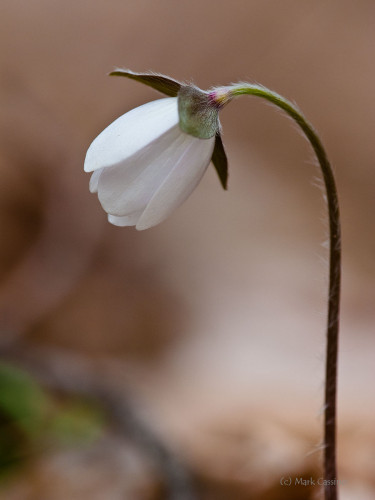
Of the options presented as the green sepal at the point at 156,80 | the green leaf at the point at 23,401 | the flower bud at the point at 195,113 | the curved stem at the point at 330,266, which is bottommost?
the green leaf at the point at 23,401

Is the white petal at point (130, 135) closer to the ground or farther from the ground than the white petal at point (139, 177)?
farther from the ground

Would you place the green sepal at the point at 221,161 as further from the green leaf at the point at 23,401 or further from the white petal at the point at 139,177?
the green leaf at the point at 23,401

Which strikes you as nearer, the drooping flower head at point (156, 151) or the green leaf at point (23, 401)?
the drooping flower head at point (156, 151)

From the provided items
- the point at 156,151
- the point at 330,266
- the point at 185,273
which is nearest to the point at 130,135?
the point at 156,151

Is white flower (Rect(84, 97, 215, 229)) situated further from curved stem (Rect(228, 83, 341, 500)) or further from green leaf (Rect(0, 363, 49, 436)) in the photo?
green leaf (Rect(0, 363, 49, 436))

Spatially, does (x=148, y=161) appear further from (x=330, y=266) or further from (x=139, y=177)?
(x=330, y=266)

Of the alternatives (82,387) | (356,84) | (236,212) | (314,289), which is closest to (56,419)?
(82,387)

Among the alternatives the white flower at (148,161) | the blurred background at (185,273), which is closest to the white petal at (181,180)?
the white flower at (148,161)

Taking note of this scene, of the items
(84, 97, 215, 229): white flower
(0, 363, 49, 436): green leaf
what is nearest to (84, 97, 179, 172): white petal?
(84, 97, 215, 229): white flower
